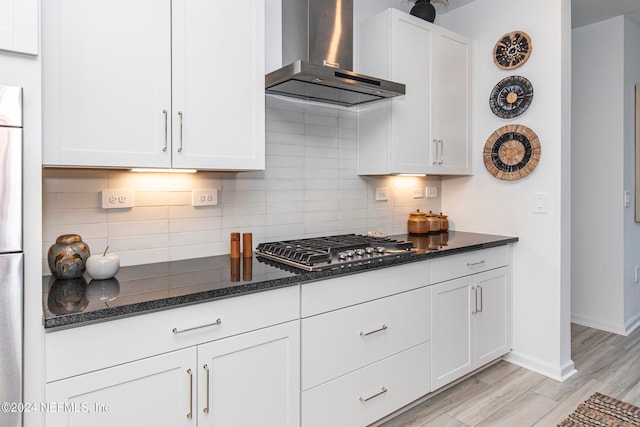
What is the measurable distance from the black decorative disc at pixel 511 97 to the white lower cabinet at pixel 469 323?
1143mm

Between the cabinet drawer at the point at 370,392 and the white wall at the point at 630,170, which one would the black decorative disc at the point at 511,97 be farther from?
the cabinet drawer at the point at 370,392

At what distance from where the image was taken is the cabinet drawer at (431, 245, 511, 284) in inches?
93.4

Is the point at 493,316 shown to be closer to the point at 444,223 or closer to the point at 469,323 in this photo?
the point at 469,323

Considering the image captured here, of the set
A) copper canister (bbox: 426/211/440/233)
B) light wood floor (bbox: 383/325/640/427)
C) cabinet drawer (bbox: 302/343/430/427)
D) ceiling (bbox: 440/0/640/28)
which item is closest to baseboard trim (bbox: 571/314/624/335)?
light wood floor (bbox: 383/325/640/427)

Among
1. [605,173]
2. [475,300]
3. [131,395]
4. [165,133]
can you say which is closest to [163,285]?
[131,395]

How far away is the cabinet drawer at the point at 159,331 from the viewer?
1244 millimetres

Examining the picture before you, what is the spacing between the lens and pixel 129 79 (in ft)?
5.18

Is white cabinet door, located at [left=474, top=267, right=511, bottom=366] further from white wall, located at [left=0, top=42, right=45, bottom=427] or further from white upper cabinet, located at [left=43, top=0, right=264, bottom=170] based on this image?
white wall, located at [left=0, top=42, right=45, bottom=427]

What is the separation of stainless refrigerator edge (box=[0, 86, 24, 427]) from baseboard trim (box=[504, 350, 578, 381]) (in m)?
2.94

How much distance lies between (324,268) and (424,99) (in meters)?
1.56

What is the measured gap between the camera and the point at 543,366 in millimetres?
2809

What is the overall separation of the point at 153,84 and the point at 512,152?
8.03 ft

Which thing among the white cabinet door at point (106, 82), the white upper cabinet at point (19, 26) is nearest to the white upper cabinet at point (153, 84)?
the white cabinet door at point (106, 82)

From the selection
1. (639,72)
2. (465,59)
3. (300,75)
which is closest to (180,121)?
(300,75)
